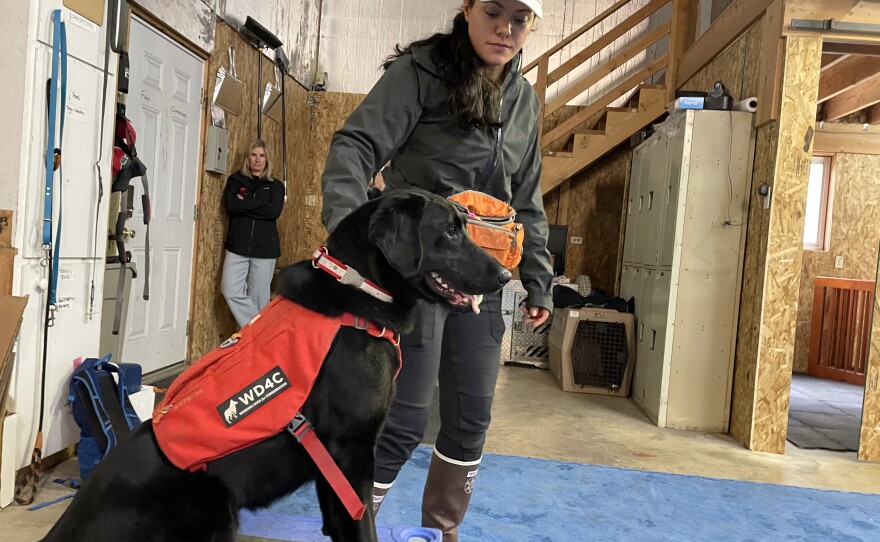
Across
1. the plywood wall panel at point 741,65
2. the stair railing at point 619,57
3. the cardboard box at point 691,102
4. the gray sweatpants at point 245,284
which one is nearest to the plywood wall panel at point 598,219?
the stair railing at point 619,57

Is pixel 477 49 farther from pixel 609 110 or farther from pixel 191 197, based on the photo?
pixel 609 110

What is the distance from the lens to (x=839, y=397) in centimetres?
537

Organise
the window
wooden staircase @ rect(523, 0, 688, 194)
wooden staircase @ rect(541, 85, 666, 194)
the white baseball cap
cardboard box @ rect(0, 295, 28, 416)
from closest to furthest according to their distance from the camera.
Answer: the white baseball cap
cardboard box @ rect(0, 295, 28, 416)
wooden staircase @ rect(523, 0, 688, 194)
wooden staircase @ rect(541, 85, 666, 194)
the window

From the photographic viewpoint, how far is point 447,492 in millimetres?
1593

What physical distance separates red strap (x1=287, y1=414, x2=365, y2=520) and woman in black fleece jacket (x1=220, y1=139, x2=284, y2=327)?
149 inches

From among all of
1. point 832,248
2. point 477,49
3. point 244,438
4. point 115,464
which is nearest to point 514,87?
point 477,49

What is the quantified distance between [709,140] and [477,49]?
2.86m

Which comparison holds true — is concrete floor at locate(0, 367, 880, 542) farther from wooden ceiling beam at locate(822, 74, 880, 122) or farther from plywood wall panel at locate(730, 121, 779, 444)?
wooden ceiling beam at locate(822, 74, 880, 122)

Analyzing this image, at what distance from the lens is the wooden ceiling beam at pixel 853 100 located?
549cm

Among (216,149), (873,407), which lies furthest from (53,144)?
(873,407)

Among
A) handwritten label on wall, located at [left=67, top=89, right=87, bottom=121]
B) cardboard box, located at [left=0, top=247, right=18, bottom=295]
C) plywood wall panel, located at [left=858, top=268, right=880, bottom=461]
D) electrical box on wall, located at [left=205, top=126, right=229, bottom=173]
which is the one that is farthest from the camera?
electrical box on wall, located at [left=205, top=126, right=229, bottom=173]

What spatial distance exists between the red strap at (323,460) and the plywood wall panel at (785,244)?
3040mm

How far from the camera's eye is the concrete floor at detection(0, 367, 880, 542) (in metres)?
3.11

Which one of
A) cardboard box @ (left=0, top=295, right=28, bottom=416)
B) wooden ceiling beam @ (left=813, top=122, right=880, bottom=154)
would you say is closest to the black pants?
cardboard box @ (left=0, top=295, right=28, bottom=416)
